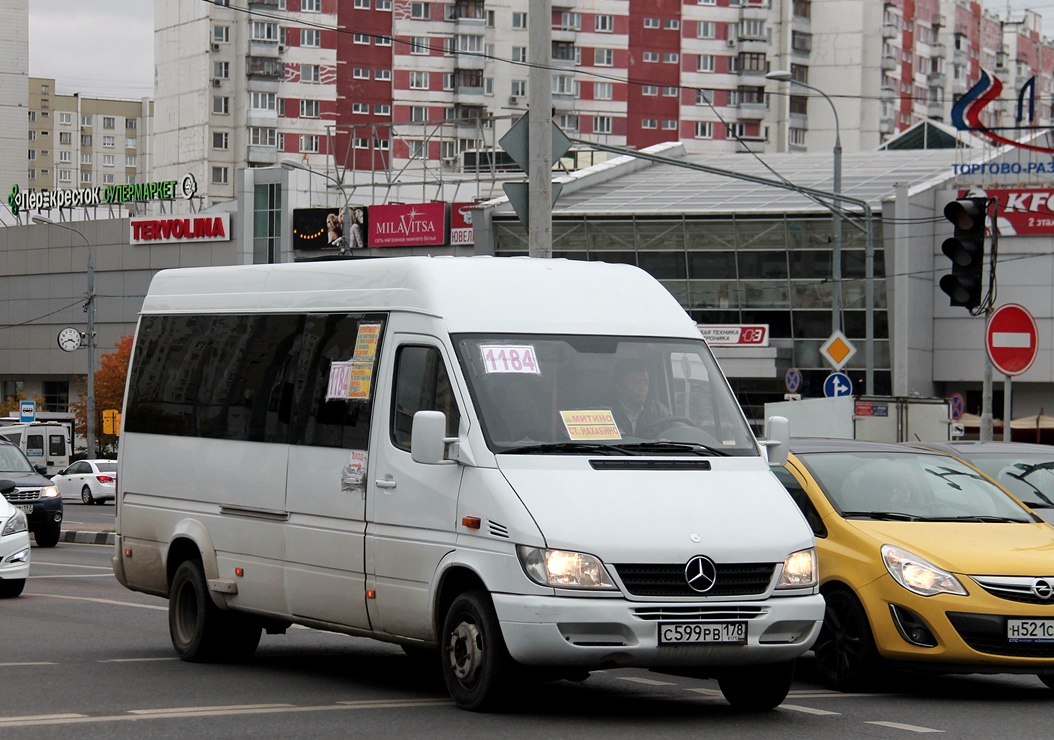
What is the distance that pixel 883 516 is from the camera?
1049cm

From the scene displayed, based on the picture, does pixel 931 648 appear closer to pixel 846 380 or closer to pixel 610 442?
pixel 610 442

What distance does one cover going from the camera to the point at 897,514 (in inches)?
414

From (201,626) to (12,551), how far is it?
628cm

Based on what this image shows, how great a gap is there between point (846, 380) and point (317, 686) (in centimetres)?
2358

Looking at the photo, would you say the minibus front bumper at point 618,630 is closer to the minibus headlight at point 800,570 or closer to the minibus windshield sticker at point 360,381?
the minibus headlight at point 800,570

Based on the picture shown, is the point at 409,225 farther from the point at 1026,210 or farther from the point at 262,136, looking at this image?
the point at 262,136

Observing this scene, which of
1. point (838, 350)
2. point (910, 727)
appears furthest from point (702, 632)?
point (838, 350)

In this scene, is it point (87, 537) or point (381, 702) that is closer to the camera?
point (381, 702)

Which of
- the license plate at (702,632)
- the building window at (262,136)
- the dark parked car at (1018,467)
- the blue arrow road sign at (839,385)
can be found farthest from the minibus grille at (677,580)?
the building window at (262,136)

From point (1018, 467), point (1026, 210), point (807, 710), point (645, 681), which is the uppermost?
point (1026, 210)

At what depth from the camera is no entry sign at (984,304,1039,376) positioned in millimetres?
17594

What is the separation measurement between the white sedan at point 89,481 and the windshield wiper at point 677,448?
42525 millimetres

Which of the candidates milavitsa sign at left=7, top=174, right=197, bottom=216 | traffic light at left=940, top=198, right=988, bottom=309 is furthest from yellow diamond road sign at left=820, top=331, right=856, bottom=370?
milavitsa sign at left=7, top=174, right=197, bottom=216

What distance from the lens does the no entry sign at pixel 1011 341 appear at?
57.7 ft
